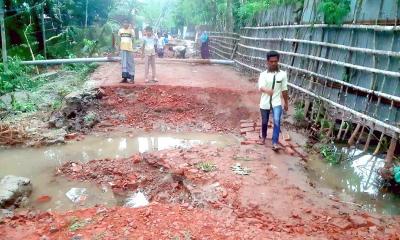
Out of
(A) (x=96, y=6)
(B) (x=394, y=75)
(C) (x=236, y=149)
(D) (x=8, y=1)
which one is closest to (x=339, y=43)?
(B) (x=394, y=75)

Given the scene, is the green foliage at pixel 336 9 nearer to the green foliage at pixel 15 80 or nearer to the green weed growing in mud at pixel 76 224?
the green weed growing in mud at pixel 76 224

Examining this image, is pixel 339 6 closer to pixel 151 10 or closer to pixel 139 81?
pixel 139 81

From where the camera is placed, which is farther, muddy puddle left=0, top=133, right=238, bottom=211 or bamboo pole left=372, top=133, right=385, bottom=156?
bamboo pole left=372, top=133, right=385, bottom=156

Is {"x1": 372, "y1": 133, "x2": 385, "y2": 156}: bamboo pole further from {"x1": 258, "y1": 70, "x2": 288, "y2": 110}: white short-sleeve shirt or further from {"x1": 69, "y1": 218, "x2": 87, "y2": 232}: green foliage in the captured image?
{"x1": 69, "y1": 218, "x2": 87, "y2": 232}: green foliage

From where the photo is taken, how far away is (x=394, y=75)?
5203mm

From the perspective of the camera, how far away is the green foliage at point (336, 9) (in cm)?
666

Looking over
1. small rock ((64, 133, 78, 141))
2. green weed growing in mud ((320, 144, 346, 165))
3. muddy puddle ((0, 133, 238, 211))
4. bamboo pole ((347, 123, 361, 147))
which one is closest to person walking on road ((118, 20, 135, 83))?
muddy puddle ((0, 133, 238, 211))

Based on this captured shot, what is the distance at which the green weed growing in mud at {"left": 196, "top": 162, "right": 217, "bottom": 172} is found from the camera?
501 cm

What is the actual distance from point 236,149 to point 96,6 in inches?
635

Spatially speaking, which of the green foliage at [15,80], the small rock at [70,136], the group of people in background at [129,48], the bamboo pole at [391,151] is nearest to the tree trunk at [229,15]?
the group of people in background at [129,48]

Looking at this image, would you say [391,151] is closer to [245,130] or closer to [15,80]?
[245,130]

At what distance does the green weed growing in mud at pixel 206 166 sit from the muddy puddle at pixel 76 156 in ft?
4.07

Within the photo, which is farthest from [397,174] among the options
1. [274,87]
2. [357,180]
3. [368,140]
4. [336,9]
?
[336,9]

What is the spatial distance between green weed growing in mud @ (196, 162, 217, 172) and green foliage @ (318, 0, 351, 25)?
157 inches
